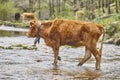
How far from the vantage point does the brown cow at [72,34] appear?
52.6ft

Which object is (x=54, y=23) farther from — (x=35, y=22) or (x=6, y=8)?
(x=6, y=8)

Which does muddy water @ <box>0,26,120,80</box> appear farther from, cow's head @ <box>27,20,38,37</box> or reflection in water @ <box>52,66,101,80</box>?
cow's head @ <box>27,20,38,37</box>

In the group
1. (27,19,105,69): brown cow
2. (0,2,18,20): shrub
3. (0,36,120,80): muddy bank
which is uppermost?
(27,19,105,69): brown cow

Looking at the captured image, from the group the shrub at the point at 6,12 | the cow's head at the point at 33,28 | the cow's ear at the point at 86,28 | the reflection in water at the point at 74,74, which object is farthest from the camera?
the shrub at the point at 6,12

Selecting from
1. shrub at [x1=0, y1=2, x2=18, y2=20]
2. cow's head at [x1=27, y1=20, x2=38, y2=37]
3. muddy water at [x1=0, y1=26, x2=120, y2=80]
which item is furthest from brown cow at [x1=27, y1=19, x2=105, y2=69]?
shrub at [x1=0, y1=2, x2=18, y2=20]

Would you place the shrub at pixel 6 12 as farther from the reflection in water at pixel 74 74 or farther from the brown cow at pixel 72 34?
the reflection in water at pixel 74 74

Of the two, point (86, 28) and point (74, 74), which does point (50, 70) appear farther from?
point (86, 28)

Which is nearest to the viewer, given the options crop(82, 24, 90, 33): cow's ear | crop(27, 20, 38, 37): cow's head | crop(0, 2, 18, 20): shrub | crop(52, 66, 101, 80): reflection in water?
crop(52, 66, 101, 80): reflection in water

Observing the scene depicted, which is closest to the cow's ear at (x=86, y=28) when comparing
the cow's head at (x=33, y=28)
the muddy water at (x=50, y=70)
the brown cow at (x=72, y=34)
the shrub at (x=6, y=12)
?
the brown cow at (x=72, y=34)

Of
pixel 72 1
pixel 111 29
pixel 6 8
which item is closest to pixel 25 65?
pixel 111 29

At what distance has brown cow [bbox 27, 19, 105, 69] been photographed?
16031 mm

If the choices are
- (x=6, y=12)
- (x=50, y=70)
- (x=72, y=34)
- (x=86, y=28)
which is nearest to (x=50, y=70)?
(x=50, y=70)

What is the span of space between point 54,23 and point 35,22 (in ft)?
2.60

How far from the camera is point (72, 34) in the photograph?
1616 centimetres
